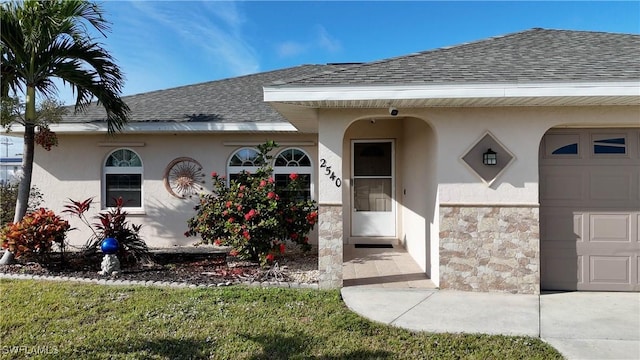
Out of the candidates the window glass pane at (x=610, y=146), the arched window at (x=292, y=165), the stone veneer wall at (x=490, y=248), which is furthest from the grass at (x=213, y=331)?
the arched window at (x=292, y=165)

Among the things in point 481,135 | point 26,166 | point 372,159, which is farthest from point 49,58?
point 481,135

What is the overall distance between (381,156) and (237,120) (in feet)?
11.7

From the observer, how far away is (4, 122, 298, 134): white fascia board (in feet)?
24.8

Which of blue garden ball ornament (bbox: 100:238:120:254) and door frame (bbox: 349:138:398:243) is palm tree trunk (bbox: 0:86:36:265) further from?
door frame (bbox: 349:138:398:243)

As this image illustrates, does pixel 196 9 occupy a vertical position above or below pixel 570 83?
above

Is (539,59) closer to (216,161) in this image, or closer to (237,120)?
(237,120)

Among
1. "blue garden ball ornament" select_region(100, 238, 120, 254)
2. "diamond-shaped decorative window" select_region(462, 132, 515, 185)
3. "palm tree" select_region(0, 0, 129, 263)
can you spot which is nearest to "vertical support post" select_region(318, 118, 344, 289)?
"diamond-shaped decorative window" select_region(462, 132, 515, 185)

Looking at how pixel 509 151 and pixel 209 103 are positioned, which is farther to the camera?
pixel 209 103

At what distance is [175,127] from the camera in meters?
7.61

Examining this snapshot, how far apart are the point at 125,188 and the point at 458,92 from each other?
314 inches

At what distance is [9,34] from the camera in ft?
→ 18.3

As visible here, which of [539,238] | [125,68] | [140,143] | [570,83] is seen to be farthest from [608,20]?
→ [140,143]

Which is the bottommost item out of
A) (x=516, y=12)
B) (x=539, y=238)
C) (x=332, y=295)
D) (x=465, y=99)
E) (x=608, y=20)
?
(x=332, y=295)

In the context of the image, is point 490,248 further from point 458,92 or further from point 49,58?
point 49,58
